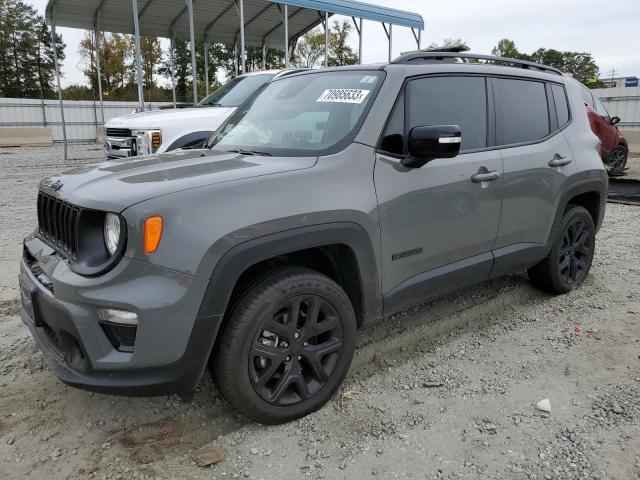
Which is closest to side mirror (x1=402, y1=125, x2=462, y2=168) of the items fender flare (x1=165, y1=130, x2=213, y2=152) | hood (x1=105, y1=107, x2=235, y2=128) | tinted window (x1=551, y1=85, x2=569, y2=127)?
tinted window (x1=551, y1=85, x2=569, y2=127)

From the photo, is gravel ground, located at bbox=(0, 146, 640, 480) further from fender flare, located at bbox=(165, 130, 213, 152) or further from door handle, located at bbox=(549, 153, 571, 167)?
fender flare, located at bbox=(165, 130, 213, 152)

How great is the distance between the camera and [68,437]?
257cm

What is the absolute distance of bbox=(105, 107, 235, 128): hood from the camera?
7.43 meters

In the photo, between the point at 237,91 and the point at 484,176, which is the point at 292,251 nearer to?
the point at 484,176

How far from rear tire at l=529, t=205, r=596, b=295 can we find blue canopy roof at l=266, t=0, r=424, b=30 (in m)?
12.1

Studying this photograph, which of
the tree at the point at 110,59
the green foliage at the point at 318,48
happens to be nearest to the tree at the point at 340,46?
the green foliage at the point at 318,48

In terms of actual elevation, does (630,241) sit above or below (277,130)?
below

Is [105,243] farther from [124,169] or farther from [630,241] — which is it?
[630,241]

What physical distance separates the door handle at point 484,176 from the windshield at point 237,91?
5590 mm

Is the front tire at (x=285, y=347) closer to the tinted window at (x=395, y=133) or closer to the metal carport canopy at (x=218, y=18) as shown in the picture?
the tinted window at (x=395, y=133)

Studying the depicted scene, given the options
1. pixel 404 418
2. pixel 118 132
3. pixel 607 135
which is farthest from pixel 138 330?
pixel 607 135

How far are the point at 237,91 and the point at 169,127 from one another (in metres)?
1.71

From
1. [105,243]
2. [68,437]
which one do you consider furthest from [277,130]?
[68,437]

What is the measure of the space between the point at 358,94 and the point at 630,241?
15.8 ft
